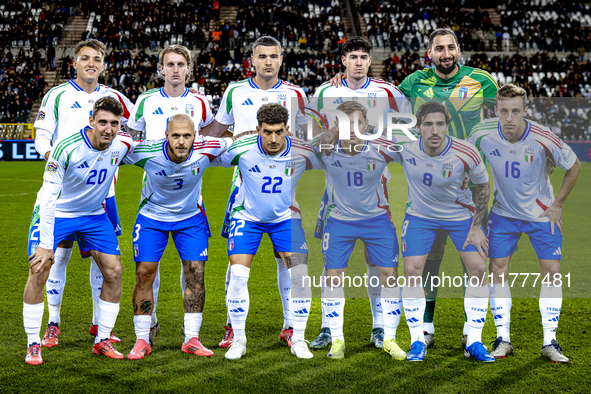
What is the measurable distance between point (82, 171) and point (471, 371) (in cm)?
351

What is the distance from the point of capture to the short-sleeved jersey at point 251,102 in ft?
17.0

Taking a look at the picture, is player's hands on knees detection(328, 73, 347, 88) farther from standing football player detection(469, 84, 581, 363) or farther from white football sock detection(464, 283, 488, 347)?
white football sock detection(464, 283, 488, 347)

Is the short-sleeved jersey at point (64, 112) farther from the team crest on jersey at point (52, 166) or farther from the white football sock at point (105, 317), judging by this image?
the white football sock at point (105, 317)

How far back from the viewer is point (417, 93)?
515 centimetres

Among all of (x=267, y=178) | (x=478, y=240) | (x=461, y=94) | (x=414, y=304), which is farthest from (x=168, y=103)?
(x=478, y=240)

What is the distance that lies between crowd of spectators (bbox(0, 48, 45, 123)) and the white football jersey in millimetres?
22335

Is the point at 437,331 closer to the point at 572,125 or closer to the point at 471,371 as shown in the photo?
the point at 471,371

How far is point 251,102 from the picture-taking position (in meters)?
5.18

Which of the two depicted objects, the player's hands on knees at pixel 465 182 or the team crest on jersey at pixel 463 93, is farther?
the team crest on jersey at pixel 463 93

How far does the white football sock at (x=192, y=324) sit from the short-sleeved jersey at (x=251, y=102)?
174cm

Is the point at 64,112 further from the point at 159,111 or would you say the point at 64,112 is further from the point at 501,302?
the point at 501,302

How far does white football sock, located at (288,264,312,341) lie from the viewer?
4.58 m

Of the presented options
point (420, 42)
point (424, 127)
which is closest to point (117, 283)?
point (424, 127)

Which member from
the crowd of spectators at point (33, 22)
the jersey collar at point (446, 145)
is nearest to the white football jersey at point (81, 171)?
the jersey collar at point (446, 145)
